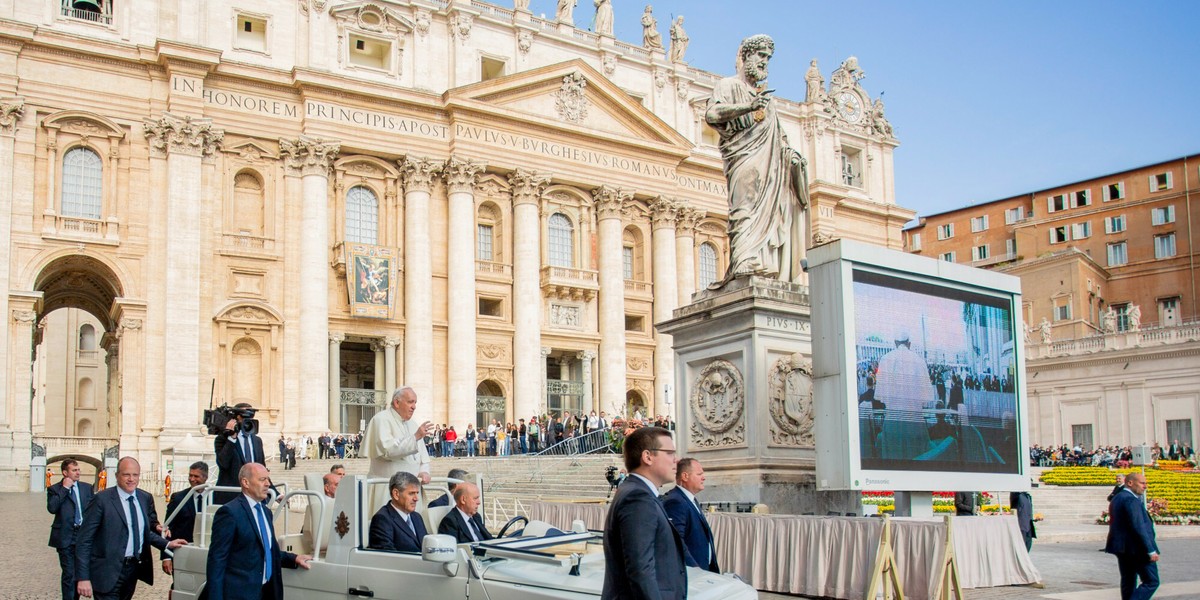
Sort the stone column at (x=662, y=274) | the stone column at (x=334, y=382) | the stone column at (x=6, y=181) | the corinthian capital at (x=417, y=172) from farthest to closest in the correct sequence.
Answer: the stone column at (x=662, y=274)
the corinthian capital at (x=417, y=172)
the stone column at (x=334, y=382)
the stone column at (x=6, y=181)

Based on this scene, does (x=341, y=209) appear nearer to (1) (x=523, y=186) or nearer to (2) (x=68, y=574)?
(1) (x=523, y=186)

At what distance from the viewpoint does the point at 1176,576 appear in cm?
1515

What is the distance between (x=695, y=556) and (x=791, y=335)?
6.33m

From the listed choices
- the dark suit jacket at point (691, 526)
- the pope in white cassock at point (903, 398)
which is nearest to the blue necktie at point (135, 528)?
the dark suit jacket at point (691, 526)

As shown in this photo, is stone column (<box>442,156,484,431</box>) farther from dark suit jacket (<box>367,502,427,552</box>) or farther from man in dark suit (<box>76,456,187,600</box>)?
dark suit jacket (<box>367,502,427,552</box>)

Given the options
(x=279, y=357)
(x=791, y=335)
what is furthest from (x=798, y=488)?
(x=279, y=357)

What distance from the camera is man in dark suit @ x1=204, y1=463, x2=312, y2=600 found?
6977 millimetres

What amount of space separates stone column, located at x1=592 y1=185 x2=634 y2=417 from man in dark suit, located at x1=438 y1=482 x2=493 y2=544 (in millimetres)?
35789

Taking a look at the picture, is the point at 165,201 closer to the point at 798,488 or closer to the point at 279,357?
the point at 279,357

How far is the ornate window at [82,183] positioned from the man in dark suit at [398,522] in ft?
104

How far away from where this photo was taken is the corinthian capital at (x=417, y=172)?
40156mm

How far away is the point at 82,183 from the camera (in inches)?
1403

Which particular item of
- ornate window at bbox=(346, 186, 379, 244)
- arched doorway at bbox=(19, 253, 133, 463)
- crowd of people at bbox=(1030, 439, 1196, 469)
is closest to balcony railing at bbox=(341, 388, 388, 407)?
ornate window at bbox=(346, 186, 379, 244)

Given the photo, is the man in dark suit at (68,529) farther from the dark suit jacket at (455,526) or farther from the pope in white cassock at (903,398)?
the pope in white cassock at (903,398)
